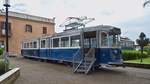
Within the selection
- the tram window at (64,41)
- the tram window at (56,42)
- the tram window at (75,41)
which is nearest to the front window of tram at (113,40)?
the tram window at (75,41)

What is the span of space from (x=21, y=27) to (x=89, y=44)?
2601 centimetres

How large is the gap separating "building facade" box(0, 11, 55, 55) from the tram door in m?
23.4

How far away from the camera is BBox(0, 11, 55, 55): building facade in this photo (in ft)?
127

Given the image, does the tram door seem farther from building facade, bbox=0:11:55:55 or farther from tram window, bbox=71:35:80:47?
building facade, bbox=0:11:55:55

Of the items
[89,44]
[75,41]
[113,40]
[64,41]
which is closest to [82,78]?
[113,40]

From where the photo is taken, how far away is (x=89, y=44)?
16.9 m

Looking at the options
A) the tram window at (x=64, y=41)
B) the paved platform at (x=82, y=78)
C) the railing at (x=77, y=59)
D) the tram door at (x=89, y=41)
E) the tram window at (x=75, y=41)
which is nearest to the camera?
the paved platform at (x=82, y=78)

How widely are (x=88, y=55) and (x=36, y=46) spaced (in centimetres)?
1209

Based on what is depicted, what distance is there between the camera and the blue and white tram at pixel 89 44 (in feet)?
49.7

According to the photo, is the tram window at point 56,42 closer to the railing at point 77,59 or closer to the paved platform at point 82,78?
the railing at point 77,59

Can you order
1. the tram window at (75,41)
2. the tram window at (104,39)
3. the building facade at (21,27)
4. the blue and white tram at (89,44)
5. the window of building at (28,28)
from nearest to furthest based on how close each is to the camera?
1. the blue and white tram at (89,44)
2. the tram window at (104,39)
3. the tram window at (75,41)
4. the building facade at (21,27)
5. the window of building at (28,28)

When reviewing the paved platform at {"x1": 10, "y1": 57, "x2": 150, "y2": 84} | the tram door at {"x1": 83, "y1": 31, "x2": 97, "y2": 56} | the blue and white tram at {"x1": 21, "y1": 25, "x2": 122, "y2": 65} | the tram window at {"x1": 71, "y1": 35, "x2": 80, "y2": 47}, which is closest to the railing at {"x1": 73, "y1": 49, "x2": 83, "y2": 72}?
the blue and white tram at {"x1": 21, "y1": 25, "x2": 122, "y2": 65}

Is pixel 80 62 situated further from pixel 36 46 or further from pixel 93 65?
pixel 36 46

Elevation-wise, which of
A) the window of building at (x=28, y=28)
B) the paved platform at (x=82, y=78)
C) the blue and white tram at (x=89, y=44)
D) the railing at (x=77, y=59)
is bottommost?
the paved platform at (x=82, y=78)
